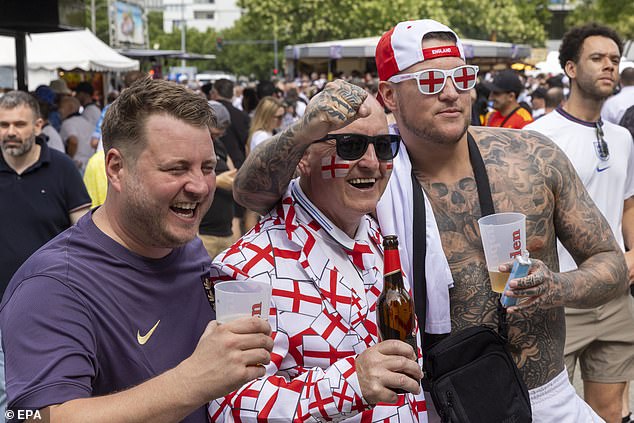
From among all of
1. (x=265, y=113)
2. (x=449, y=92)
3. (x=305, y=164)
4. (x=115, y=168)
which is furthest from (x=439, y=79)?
(x=265, y=113)

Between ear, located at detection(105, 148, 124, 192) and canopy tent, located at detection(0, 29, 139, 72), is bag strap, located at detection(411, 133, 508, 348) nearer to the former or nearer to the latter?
ear, located at detection(105, 148, 124, 192)

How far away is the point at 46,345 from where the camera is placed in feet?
6.42

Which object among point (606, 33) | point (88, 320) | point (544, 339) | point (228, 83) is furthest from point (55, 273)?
point (228, 83)

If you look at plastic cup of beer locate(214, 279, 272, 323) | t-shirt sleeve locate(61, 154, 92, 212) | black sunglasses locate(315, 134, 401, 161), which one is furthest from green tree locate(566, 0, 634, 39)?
plastic cup of beer locate(214, 279, 272, 323)

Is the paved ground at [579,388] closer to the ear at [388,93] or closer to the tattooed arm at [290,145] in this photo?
the ear at [388,93]

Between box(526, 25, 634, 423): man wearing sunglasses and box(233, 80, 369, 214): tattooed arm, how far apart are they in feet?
8.50

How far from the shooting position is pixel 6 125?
5.59 meters

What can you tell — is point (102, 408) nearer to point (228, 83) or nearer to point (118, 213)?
point (118, 213)

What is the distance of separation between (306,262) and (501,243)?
76cm

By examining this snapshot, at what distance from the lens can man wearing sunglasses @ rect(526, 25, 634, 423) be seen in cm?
471

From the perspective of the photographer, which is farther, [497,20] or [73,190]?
[497,20]

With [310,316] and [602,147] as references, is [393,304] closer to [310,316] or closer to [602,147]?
[310,316]

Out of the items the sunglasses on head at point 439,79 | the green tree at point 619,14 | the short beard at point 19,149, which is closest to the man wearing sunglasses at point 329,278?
the sunglasses on head at point 439,79

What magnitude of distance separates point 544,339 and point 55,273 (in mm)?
1944
